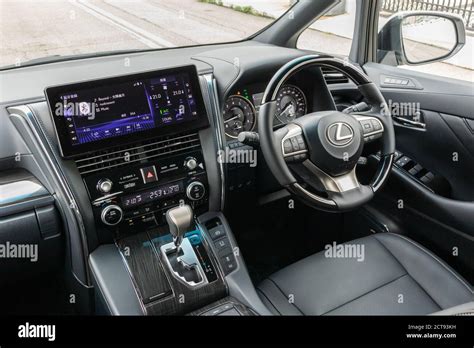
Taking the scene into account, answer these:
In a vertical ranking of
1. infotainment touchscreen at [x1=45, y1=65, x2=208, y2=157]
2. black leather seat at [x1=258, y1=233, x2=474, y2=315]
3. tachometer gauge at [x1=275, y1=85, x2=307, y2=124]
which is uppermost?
infotainment touchscreen at [x1=45, y1=65, x2=208, y2=157]

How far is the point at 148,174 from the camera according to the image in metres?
1.89

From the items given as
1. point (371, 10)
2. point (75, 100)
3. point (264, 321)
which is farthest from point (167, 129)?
point (371, 10)

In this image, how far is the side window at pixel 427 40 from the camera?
8.32 feet

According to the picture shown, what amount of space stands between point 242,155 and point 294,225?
72 cm

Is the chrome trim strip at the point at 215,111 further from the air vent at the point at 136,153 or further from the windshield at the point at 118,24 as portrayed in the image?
the windshield at the point at 118,24

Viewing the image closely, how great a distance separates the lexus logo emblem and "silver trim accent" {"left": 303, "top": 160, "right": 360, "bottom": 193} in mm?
117

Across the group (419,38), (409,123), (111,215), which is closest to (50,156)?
(111,215)

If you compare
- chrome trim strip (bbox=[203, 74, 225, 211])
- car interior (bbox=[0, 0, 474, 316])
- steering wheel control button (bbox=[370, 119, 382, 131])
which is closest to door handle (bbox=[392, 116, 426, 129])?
car interior (bbox=[0, 0, 474, 316])

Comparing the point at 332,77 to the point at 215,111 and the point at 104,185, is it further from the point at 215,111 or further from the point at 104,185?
the point at 104,185

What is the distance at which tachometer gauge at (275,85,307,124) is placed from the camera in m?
2.25

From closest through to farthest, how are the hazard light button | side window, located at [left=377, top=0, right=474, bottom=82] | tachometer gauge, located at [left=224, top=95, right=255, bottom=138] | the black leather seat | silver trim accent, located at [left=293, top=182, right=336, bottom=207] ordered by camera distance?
silver trim accent, located at [left=293, top=182, right=336, bottom=207] < the black leather seat < the hazard light button < tachometer gauge, located at [left=224, top=95, right=255, bottom=138] < side window, located at [left=377, top=0, right=474, bottom=82]

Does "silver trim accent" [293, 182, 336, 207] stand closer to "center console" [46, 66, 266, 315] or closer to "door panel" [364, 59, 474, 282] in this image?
"center console" [46, 66, 266, 315]

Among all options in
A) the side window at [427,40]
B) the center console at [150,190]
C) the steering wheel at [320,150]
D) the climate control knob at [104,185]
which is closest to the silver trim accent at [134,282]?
the center console at [150,190]

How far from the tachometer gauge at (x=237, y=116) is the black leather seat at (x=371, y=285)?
2.20ft
